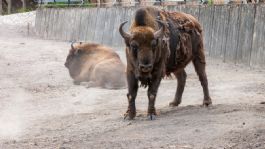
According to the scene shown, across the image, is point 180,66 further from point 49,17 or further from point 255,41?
point 49,17

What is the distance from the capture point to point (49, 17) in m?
32.8

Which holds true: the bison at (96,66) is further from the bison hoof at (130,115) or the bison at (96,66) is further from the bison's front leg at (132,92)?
the bison hoof at (130,115)

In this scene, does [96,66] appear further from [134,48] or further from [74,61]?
[134,48]

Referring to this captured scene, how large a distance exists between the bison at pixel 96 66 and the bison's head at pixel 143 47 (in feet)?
20.6

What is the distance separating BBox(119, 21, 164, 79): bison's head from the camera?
464 inches

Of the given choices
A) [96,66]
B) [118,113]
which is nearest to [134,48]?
[118,113]

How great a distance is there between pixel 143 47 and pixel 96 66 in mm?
7162

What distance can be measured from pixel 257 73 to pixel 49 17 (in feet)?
50.8

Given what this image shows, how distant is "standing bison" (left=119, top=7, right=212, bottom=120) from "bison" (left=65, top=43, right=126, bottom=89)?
168 inches

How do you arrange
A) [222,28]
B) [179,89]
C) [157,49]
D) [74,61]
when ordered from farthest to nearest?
[222,28]
[74,61]
[179,89]
[157,49]

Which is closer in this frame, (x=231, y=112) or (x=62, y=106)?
(x=231, y=112)

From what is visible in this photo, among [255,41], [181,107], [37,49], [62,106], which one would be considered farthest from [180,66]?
[37,49]

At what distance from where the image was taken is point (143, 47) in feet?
39.0

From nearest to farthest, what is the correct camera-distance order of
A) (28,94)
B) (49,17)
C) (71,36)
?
(28,94) < (71,36) < (49,17)
